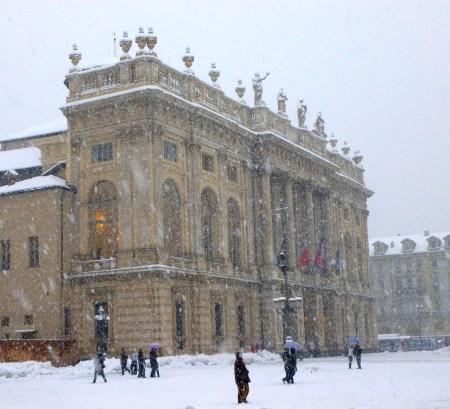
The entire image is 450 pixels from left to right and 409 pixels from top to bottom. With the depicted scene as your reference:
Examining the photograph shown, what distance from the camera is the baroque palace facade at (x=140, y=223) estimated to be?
4862 cm

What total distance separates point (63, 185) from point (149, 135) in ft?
21.2

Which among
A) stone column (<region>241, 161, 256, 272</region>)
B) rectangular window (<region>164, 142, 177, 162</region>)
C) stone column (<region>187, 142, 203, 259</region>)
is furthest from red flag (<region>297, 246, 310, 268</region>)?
rectangular window (<region>164, 142, 177, 162</region>)

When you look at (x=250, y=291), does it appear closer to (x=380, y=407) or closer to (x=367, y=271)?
(x=367, y=271)

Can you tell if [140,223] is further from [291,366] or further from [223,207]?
[291,366]

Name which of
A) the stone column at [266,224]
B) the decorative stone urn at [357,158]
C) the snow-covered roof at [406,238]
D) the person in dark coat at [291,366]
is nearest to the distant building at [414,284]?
the snow-covered roof at [406,238]

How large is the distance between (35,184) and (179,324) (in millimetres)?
12491

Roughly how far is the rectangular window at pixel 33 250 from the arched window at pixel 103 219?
3342 mm

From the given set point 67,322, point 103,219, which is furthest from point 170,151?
point 67,322

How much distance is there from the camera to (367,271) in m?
88.6

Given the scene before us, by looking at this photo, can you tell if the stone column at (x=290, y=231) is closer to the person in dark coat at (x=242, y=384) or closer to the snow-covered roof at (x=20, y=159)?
the snow-covered roof at (x=20, y=159)

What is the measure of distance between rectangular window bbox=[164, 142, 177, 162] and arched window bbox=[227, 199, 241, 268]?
7975mm

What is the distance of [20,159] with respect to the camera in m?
57.4

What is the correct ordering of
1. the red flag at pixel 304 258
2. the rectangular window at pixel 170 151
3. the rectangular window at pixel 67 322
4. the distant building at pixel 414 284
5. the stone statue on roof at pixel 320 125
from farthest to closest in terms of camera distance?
the distant building at pixel 414 284, the stone statue on roof at pixel 320 125, the red flag at pixel 304 258, the rectangular window at pixel 170 151, the rectangular window at pixel 67 322

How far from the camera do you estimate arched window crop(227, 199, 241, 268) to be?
58.8 metres
